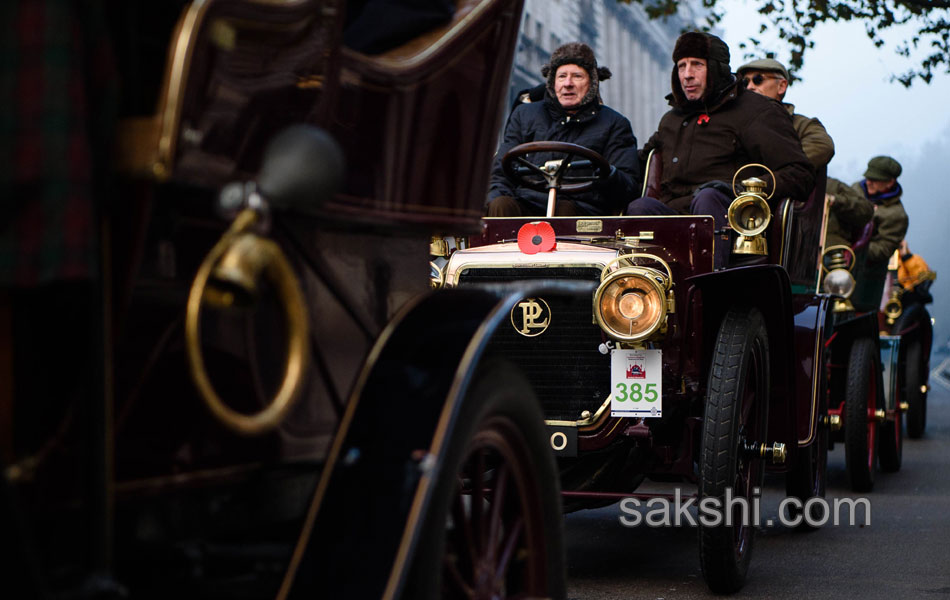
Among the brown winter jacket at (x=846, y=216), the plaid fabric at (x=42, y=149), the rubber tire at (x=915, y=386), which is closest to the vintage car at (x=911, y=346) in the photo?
the rubber tire at (x=915, y=386)

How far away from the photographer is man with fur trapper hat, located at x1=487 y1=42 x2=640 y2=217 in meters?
6.29

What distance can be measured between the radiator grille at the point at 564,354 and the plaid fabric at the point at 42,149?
→ 3790 mm

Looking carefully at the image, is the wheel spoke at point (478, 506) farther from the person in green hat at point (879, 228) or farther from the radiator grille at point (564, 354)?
the person in green hat at point (879, 228)

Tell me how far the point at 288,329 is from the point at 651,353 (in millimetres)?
3325

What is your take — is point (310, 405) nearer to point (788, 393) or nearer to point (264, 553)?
point (264, 553)

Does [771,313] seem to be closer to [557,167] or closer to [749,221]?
[749,221]

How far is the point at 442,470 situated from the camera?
2.47 meters

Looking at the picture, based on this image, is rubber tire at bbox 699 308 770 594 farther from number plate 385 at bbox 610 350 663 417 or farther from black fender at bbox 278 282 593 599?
black fender at bbox 278 282 593 599

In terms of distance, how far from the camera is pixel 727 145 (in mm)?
6930

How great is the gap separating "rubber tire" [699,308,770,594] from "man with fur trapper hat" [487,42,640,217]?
3.94 feet

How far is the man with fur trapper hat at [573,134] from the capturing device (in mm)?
6293

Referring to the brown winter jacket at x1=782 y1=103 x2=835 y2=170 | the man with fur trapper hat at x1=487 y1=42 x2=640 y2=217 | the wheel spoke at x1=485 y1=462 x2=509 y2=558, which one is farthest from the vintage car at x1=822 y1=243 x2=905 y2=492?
the wheel spoke at x1=485 y1=462 x2=509 y2=558

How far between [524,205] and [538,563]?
3.69 m

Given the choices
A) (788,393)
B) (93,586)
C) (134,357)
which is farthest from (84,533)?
(788,393)
